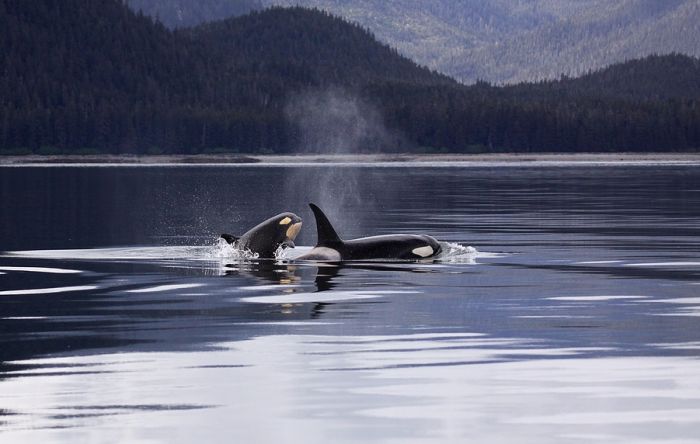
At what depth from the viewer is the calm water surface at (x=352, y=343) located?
56.1 feet

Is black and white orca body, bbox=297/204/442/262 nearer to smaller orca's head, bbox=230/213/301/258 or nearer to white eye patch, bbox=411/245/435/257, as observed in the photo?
white eye patch, bbox=411/245/435/257

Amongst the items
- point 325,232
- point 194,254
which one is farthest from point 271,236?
point 194,254

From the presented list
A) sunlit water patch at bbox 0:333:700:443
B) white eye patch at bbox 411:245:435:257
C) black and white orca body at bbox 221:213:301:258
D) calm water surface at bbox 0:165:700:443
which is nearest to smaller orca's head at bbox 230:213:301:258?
black and white orca body at bbox 221:213:301:258

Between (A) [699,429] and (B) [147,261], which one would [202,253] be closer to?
(B) [147,261]

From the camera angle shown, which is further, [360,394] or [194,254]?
[194,254]

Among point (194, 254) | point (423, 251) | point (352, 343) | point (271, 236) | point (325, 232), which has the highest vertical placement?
point (325, 232)

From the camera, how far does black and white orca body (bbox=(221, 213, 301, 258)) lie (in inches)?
1519

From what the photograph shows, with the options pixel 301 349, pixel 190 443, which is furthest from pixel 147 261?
pixel 190 443

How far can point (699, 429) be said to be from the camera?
1652cm

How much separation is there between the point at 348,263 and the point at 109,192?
213ft

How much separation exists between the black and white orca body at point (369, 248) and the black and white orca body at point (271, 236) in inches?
25.8

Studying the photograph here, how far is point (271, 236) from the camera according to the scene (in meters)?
38.8

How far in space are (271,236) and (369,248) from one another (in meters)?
2.43

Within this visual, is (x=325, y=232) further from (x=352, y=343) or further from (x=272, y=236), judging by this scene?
(x=352, y=343)
